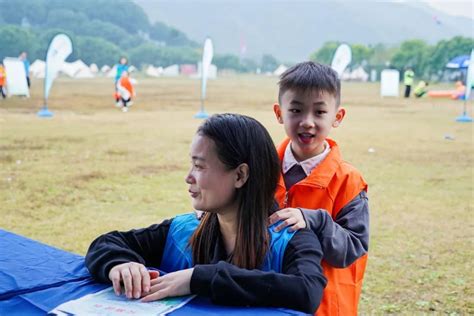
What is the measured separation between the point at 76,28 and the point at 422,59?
47.5 metres

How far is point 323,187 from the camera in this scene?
5.38 feet

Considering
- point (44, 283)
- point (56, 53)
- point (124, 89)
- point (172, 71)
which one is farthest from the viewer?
point (172, 71)

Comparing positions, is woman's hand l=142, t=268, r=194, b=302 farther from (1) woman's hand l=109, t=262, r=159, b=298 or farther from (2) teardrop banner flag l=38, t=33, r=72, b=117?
(2) teardrop banner flag l=38, t=33, r=72, b=117

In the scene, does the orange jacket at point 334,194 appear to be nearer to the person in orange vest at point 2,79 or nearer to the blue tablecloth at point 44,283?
the blue tablecloth at point 44,283

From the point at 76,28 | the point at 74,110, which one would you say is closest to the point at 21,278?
the point at 74,110

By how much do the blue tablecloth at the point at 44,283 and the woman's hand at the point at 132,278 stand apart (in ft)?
0.24

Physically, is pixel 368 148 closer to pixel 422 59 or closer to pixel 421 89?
pixel 421 89

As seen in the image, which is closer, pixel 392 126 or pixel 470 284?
pixel 470 284

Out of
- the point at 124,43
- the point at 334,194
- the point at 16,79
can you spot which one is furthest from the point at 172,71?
the point at 334,194

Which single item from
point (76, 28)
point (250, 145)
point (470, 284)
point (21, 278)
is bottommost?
point (470, 284)

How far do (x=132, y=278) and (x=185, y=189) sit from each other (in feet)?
15.8

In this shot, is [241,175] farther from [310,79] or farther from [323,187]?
[310,79]

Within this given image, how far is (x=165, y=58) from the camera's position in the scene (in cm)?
7362

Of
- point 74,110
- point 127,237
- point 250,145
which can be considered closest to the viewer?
point 250,145
